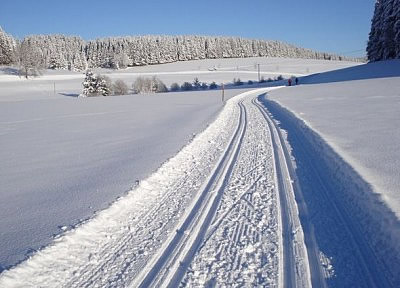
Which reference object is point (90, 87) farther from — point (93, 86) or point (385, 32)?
point (385, 32)

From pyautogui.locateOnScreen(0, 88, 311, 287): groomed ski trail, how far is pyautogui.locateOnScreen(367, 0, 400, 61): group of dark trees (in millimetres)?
48241

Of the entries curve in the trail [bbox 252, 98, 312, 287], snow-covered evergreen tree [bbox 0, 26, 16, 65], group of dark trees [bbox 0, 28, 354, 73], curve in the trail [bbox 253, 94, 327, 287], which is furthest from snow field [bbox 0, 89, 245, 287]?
group of dark trees [bbox 0, 28, 354, 73]

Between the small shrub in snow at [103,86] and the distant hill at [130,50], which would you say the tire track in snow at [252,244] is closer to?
the small shrub in snow at [103,86]

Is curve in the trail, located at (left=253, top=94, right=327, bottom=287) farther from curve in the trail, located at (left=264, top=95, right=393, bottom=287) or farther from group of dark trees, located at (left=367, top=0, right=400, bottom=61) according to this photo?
group of dark trees, located at (left=367, top=0, right=400, bottom=61)

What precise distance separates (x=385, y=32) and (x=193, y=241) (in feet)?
179

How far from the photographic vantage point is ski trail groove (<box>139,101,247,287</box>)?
3592mm

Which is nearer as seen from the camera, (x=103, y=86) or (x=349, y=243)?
(x=349, y=243)

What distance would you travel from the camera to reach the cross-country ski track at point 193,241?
357cm

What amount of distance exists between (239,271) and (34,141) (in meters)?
12.5

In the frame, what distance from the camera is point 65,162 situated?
9.13 metres

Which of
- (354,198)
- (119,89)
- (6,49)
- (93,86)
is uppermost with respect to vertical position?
(6,49)

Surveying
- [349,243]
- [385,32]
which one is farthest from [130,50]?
[349,243]

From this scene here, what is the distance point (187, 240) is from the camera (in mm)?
4332

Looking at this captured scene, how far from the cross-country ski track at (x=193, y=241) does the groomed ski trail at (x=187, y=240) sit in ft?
0.04
